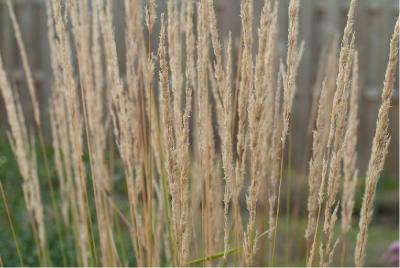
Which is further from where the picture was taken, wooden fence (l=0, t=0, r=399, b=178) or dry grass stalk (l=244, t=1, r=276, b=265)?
wooden fence (l=0, t=0, r=399, b=178)

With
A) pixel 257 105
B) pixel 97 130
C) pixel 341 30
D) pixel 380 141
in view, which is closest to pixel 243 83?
pixel 257 105

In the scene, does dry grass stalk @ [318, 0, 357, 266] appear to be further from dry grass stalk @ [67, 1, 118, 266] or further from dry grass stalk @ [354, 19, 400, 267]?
dry grass stalk @ [67, 1, 118, 266]

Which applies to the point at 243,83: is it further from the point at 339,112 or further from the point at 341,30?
the point at 341,30

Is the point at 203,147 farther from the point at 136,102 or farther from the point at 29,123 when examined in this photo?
the point at 29,123

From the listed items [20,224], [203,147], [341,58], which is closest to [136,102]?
[203,147]

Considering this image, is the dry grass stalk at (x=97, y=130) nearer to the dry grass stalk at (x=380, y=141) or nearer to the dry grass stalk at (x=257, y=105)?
the dry grass stalk at (x=257, y=105)

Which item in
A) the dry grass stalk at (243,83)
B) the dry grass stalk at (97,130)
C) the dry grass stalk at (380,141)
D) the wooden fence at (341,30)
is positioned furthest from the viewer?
the wooden fence at (341,30)

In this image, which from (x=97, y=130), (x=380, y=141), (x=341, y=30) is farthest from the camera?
(x=341, y=30)

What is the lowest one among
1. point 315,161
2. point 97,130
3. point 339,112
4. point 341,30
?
point 341,30

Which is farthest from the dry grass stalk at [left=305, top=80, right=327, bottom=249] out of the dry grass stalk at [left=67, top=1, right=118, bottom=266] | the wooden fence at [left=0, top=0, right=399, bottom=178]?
the wooden fence at [left=0, top=0, right=399, bottom=178]

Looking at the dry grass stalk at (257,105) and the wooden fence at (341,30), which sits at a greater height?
the dry grass stalk at (257,105)

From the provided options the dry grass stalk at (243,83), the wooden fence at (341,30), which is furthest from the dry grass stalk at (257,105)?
the wooden fence at (341,30)
